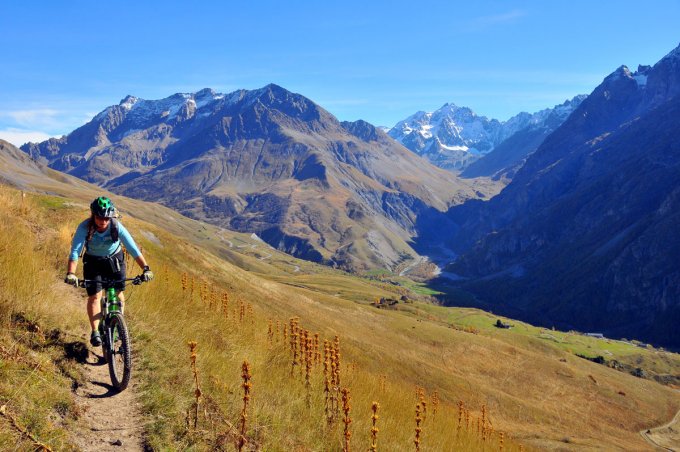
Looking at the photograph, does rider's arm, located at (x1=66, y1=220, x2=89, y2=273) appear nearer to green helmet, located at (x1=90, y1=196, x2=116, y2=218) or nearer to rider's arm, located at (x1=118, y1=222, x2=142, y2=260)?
green helmet, located at (x1=90, y1=196, x2=116, y2=218)

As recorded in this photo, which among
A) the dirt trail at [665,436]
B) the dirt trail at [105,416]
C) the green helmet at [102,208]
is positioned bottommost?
the dirt trail at [665,436]

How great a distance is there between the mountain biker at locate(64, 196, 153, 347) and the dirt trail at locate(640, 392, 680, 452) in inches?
3680

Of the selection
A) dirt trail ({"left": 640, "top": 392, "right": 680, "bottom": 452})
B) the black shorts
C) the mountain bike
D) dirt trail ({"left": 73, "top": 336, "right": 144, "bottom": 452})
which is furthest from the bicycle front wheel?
dirt trail ({"left": 640, "top": 392, "right": 680, "bottom": 452})

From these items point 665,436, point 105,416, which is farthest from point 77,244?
point 665,436

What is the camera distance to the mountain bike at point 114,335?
9.39m

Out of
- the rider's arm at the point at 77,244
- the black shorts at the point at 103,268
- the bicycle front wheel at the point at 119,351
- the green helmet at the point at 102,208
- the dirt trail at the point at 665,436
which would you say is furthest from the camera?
the dirt trail at the point at 665,436

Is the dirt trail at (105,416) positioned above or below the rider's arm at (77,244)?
below

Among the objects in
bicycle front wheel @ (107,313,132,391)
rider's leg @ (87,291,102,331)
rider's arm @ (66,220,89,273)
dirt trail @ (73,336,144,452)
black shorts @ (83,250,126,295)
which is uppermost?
rider's arm @ (66,220,89,273)

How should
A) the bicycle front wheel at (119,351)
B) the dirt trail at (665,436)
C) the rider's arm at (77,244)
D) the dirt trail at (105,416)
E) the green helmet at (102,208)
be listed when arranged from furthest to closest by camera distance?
the dirt trail at (665,436) < the green helmet at (102,208) < the rider's arm at (77,244) < the bicycle front wheel at (119,351) < the dirt trail at (105,416)

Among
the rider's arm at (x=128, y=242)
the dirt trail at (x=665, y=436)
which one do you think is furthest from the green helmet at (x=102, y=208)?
the dirt trail at (x=665, y=436)

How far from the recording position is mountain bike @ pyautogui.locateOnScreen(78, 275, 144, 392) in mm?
9391

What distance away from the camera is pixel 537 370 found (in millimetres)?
90562

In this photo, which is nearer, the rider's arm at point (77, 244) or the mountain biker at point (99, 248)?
the rider's arm at point (77, 244)

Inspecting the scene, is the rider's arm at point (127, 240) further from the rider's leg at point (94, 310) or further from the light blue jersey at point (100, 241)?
the rider's leg at point (94, 310)
